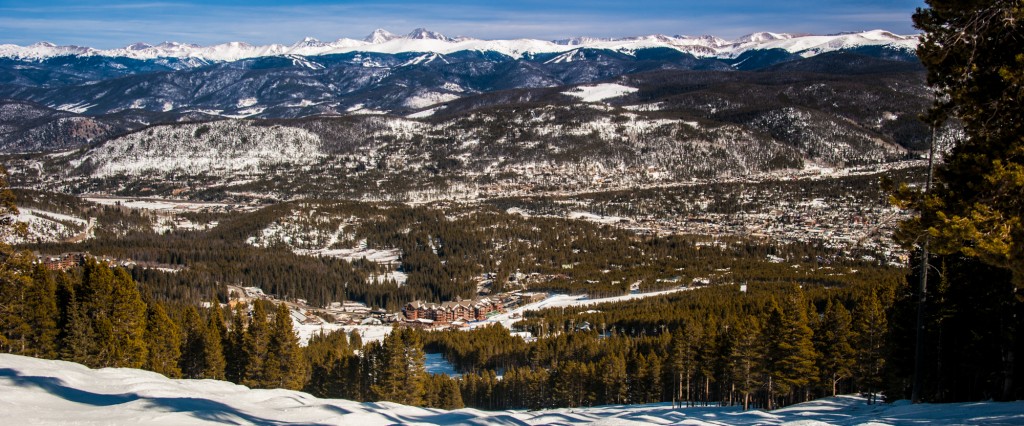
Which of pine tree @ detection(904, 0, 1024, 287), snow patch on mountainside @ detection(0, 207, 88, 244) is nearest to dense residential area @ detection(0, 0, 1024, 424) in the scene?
pine tree @ detection(904, 0, 1024, 287)

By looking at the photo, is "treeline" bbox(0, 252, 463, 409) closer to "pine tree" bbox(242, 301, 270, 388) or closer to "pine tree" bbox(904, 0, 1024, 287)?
"pine tree" bbox(242, 301, 270, 388)

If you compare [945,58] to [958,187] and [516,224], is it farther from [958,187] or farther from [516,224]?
[516,224]

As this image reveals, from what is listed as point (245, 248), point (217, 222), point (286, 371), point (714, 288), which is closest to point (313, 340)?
point (286, 371)

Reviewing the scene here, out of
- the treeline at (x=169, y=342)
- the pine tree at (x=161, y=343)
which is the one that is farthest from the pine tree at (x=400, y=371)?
the pine tree at (x=161, y=343)

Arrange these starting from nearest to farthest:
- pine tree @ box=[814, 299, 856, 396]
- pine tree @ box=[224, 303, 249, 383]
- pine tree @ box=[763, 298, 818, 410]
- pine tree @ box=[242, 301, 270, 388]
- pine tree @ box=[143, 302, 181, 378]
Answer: pine tree @ box=[763, 298, 818, 410] < pine tree @ box=[143, 302, 181, 378] < pine tree @ box=[814, 299, 856, 396] < pine tree @ box=[242, 301, 270, 388] < pine tree @ box=[224, 303, 249, 383]

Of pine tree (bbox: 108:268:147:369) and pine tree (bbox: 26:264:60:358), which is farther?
pine tree (bbox: 108:268:147:369)
